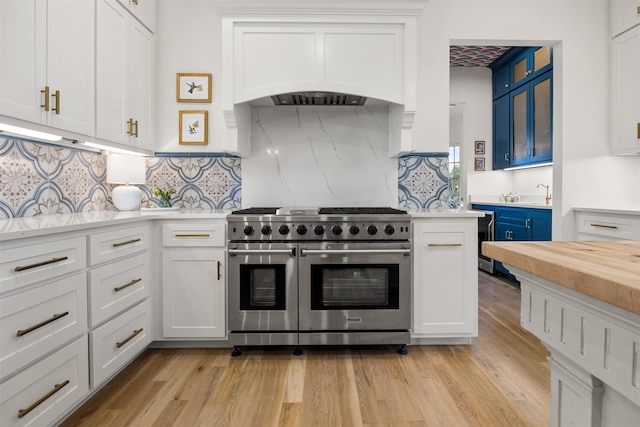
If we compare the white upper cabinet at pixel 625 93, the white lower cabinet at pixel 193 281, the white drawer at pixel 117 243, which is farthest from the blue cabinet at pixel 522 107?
the white drawer at pixel 117 243

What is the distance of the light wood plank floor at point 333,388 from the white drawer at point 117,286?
16.9 inches

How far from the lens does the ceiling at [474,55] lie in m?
4.80

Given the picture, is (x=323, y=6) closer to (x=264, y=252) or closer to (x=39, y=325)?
(x=264, y=252)

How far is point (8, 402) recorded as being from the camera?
1.37m

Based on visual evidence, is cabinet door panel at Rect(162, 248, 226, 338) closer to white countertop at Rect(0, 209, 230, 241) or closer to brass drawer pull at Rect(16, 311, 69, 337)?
white countertop at Rect(0, 209, 230, 241)

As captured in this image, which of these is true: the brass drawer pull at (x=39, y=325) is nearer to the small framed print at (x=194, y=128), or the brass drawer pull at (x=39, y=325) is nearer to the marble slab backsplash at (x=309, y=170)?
the marble slab backsplash at (x=309, y=170)

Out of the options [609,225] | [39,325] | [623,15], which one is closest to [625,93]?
[623,15]

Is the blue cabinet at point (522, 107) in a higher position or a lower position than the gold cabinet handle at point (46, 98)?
higher

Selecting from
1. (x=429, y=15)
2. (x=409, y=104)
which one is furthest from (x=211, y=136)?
(x=429, y=15)

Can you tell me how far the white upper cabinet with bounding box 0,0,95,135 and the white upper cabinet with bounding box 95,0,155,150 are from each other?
98 mm

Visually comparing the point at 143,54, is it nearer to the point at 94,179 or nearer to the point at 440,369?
the point at 94,179

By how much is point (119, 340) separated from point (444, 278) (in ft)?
6.54

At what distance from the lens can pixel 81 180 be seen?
100 inches

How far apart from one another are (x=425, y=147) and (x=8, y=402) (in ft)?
9.32
